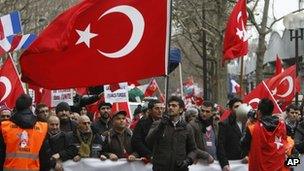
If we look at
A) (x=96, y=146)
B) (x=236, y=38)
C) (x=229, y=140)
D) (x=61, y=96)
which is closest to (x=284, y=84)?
(x=236, y=38)

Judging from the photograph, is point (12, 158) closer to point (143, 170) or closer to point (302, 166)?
point (143, 170)

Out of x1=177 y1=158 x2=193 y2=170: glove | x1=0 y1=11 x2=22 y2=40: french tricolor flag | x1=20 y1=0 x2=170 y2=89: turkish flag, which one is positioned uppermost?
x1=0 y1=11 x2=22 y2=40: french tricolor flag

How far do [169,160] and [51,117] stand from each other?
189 cm

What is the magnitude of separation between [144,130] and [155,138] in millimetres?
1313

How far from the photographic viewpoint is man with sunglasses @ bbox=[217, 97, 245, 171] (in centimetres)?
1080

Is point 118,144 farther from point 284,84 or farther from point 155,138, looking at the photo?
point 284,84

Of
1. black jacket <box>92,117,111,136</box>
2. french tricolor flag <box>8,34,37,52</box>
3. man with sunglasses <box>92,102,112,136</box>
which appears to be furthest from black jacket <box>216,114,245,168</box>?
french tricolor flag <box>8,34,37,52</box>

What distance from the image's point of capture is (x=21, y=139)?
938 centimetres

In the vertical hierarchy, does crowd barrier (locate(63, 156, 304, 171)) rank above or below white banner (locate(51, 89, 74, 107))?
below

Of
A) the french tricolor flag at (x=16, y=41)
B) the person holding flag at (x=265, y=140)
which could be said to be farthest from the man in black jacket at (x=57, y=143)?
the french tricolor flag at (x=16, y=41)

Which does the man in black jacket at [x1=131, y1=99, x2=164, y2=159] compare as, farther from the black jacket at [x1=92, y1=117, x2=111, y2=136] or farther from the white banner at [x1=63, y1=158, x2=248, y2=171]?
the black jacket at [x1=92, y1=117, x2=111, y2=136]

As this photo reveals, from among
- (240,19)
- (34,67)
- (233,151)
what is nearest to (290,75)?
(240,19)

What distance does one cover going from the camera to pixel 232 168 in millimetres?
11422

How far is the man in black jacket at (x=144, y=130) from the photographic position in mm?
10836
